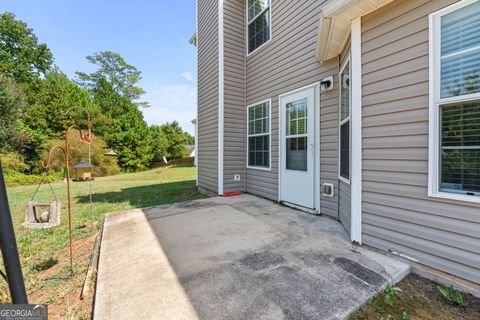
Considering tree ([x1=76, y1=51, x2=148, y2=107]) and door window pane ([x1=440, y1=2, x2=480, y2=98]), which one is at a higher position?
tree ([x1=76, y1=51, x2=148, y2=107])

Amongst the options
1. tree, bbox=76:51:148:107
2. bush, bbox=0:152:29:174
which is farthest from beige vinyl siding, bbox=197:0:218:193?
tree, bbox=76:51:148:107

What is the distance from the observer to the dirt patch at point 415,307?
1.47 m

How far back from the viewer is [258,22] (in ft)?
17.1

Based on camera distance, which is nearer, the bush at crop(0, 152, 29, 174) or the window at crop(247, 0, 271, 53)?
the window at crop(247, 0, 271, 53)

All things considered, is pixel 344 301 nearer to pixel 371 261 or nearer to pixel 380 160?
pixel 371 261

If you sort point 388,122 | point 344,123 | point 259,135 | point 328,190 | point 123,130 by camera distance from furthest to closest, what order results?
point 123,130 < point 259,135 < point 328,190 < point 344,123 < point 388,122

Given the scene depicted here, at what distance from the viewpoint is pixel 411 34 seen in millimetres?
2020

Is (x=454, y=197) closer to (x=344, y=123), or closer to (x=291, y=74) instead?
(x=344, y=123)

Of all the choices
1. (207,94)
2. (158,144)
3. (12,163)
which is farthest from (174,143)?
(207,94)

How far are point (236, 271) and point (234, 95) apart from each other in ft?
14.4

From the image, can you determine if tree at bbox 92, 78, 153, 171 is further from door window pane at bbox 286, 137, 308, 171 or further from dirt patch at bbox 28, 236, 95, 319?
door window pane at bbox 286, 137, 308, 171

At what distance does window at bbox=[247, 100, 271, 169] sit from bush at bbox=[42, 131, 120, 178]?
1269cm

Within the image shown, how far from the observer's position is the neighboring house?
1749mm

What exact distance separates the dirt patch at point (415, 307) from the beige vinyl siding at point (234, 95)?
4.00 m
